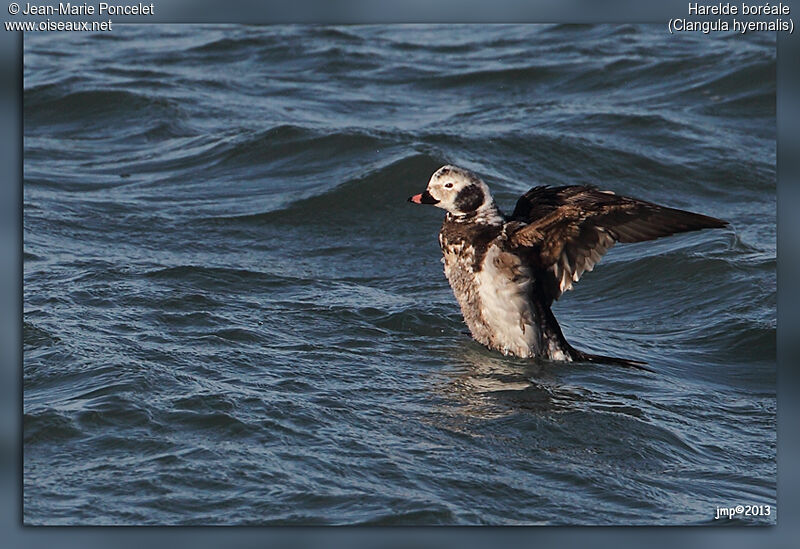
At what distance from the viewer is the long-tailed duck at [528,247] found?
5.89m

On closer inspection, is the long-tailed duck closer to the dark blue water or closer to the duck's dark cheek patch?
the duck's dark cheek patch

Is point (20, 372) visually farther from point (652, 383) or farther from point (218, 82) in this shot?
point (218, 82)

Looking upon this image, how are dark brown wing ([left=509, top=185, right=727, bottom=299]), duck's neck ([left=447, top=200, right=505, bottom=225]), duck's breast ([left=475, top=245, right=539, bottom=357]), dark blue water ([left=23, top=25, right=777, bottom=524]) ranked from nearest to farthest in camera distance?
1. dark blue water ([left=23, top=25, right=777, bottom=524])
2. dark brown wing ([left=509, top=185, right=727, bottom=299])
3. duck's breast ([left=475, top=245, right=539, bottom=357])
4. duck's neck ([left=447, top=200, right=505, bottom=225])

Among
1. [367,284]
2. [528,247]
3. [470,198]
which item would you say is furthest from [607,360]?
[367,284]

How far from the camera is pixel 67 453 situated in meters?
4.70

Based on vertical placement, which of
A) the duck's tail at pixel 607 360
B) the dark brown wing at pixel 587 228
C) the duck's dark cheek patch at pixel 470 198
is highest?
the duck's dark cheek patch at pixel 470 198

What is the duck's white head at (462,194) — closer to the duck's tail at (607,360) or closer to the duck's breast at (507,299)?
the duck's breast at (507,299)

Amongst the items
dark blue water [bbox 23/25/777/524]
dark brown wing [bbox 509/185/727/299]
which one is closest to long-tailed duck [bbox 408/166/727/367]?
dark brown wing [bbox 509/185/727/299]

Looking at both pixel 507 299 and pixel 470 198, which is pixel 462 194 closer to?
pixel 470 198

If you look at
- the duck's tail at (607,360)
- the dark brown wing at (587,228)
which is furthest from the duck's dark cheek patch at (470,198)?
the duck's tail at (607,360)

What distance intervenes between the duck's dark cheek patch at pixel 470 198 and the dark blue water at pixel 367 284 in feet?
2.59

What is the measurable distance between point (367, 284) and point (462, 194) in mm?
1313

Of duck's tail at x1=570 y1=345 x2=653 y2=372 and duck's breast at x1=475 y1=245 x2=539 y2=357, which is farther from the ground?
duck's breast at x1=475 y1=245 x2=539 y2=357

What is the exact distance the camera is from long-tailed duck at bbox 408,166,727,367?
5891mm
